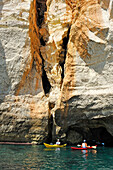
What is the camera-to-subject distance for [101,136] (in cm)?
1608

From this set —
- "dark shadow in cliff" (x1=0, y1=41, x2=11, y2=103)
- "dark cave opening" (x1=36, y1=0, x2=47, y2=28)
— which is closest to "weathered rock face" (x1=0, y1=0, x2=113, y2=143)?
"dark shadow in cliff" (x1=0, y1=41, x2=11, y2=103)

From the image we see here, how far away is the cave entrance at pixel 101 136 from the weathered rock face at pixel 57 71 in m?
0.07

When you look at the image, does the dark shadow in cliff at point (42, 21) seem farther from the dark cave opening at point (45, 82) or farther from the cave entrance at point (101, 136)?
the cave entrance at point (101, 136)

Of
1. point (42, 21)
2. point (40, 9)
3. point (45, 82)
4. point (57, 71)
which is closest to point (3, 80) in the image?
point (45, 82)

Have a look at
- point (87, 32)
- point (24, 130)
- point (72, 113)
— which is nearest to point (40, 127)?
point (24, 130)

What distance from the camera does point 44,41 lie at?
57.4ft

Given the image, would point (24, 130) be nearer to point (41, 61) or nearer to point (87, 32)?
point (41, 61)

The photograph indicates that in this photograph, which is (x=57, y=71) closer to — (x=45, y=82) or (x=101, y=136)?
(x=45, y=82)

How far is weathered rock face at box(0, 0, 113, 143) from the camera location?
1355 centimetres

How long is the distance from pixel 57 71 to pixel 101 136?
18.2 feet

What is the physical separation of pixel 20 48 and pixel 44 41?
267 cm

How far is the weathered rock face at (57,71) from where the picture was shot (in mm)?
13555

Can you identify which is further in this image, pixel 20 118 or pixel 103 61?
pixel 20 118

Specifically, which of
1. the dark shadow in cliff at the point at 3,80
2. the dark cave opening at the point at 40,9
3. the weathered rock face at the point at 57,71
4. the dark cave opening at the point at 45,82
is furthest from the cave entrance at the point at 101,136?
the dark cave opening at the point at 40,9
